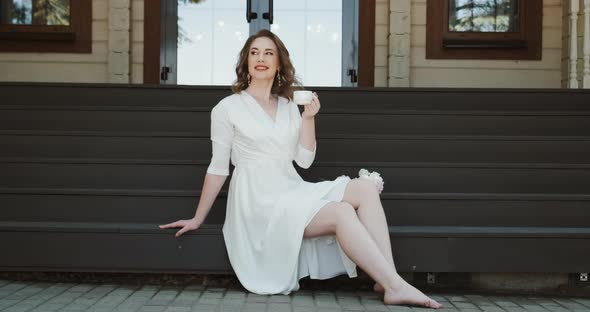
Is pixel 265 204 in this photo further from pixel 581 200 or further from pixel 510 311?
pixel 581 200

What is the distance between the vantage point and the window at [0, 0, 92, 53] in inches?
232

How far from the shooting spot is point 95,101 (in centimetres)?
476

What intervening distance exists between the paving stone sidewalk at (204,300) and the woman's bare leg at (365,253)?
0.16 feet

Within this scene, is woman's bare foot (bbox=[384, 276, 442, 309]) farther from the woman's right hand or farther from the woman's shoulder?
the woman's shoulder

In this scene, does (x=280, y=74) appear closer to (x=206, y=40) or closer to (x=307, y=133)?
(x=307, y=133)

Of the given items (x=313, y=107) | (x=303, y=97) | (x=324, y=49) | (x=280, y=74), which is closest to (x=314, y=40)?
(x=324, y=49)

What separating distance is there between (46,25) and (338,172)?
3.37 meters

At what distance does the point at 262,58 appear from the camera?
3330 mm

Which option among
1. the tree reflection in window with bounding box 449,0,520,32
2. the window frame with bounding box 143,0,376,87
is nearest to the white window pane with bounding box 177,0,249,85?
the window frame with bounding box 143,0,376,87

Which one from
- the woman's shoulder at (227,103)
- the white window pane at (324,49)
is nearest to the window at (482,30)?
the white window pane at (324,49)

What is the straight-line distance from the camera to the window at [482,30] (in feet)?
19.6

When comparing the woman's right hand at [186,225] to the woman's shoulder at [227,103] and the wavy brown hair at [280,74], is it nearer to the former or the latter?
the woman's shoulder at [227,103]

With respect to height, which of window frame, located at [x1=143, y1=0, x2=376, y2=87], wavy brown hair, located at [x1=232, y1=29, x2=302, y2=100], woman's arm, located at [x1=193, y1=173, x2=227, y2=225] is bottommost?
woman's arm, located at [x1=193, y1=173, x2=227, y2=225]

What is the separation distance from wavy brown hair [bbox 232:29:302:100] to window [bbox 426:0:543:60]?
2824mm
